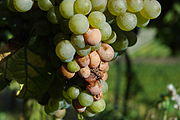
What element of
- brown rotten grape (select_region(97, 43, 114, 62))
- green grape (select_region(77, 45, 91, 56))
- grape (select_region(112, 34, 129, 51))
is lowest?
grape (select_region(112, 34, 129, 51))

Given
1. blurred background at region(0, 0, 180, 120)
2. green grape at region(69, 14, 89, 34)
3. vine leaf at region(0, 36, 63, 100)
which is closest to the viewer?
green grape at region(69, 14, 89, 34)

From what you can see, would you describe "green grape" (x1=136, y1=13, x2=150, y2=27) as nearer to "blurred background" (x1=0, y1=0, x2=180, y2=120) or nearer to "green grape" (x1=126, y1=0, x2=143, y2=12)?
"green grape" (x1=126, y1=0, x2=143, y2=12)

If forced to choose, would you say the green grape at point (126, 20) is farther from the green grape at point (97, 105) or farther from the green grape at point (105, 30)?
the green grape at point (97, 105)

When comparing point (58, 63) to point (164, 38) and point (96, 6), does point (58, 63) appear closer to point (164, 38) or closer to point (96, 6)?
point (96, 6)

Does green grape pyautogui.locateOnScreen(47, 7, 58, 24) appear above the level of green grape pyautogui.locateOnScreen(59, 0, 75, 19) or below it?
below

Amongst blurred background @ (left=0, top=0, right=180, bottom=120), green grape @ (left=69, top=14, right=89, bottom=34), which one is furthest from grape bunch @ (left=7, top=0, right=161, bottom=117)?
blurred background @ (left=0, top=0, right=180, bottom=120)

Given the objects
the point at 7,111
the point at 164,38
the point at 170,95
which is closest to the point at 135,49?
the point at 164,38

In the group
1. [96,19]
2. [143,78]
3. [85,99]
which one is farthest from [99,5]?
[143,78]

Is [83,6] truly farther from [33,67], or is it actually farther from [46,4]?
[33,67]
